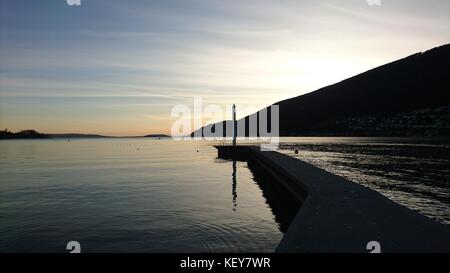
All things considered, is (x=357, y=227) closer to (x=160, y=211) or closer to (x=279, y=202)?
(x=160, y=211)

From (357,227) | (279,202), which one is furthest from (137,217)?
(357,227)

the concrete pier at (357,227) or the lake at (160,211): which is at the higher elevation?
the concrete pier at (357,227)

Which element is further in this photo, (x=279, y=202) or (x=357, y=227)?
(x=279, y=202)

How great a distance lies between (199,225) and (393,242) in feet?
26.9

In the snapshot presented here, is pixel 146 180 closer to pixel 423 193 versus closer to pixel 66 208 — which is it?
pixel 66 208

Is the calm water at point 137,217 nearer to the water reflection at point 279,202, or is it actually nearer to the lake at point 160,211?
the lake at point 160,211

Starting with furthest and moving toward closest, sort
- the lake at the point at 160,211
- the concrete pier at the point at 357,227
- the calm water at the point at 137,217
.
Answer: the lake at the point at 160,211 → the calm water at the point at 137,217 → the concrete pier at the point at 357,227

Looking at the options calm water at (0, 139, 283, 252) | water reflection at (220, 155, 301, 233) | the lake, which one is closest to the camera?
calm water at (0, 139, 283, 252)

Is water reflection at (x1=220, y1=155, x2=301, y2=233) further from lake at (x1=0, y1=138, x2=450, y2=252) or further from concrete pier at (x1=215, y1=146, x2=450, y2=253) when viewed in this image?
concrete pier at (x1=215, y1=146, x2=450, y2=253)

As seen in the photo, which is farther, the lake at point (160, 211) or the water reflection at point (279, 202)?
the water reflection at point (279, 202)

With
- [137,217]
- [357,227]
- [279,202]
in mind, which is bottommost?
[279,202]

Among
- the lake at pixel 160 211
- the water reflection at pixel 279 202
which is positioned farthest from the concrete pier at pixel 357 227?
the lake at pixel 160 211

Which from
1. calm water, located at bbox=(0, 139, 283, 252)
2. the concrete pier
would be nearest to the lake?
calm water, located at bbox=(0, 139, 283, 252)
